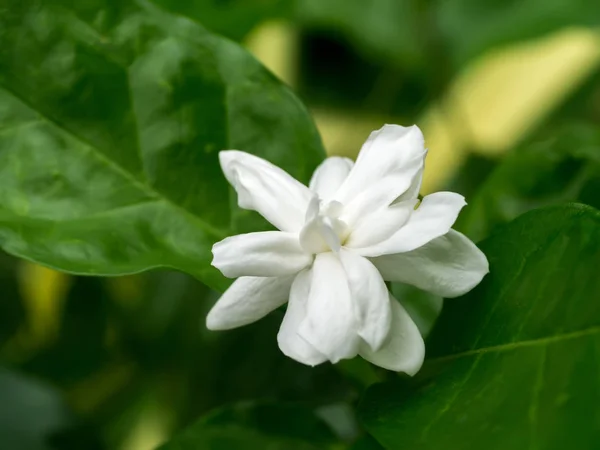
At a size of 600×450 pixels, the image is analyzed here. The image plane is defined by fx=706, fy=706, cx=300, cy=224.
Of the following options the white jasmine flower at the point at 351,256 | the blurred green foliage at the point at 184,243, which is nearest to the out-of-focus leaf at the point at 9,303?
the blurred green foliage at the point at 184,243

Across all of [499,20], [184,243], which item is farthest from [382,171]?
[499,20]

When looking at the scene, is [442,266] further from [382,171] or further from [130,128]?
[130,128]

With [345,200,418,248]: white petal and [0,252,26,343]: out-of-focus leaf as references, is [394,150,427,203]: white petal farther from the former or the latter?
[0,252,26,343]: out-of-focus leaf

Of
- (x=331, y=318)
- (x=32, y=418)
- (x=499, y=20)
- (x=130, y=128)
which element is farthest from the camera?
(x=499, y=20)

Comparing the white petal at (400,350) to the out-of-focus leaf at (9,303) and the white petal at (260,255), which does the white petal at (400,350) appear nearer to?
the white petal at (260,255)

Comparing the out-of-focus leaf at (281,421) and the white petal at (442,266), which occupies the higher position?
the white petal at (442,266)

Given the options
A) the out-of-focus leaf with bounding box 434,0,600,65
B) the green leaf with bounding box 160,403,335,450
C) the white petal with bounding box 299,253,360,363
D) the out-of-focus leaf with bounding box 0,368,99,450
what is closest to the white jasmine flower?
the white petal with bounding box 299,253,360,363

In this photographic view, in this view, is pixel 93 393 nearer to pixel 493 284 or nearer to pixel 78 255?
pixel 78 255
